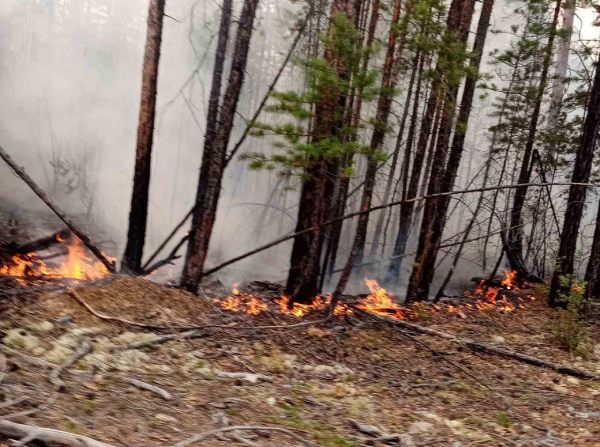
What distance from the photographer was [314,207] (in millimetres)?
8922

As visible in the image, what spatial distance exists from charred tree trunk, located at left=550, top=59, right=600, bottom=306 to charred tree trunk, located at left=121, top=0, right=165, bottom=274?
8.46 m

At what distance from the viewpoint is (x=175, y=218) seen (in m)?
28.3

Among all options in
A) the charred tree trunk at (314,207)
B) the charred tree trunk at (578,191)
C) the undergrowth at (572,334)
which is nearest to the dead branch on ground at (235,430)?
the charred tree trunk at (314,207)

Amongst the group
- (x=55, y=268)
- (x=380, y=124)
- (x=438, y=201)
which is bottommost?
(x=55, y=268)

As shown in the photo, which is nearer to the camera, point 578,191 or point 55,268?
point 55,268

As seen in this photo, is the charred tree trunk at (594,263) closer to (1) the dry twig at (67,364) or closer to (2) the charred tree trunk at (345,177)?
(2) the charred tree trunk at (345,177)

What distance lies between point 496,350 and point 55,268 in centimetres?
Result: 858

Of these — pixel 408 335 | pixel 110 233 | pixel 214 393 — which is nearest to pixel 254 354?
pixel 214 393

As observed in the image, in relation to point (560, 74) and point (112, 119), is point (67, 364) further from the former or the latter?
point (112, 119)

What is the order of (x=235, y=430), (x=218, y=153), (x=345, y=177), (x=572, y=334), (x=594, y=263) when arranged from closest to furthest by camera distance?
(x=235, y=430) < (x=218, y=153) < (x=572, y=334) < (x=345, y=177) < (x=594, y=263)

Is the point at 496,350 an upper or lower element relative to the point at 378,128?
lower

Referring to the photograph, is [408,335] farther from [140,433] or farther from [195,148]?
[195,148]

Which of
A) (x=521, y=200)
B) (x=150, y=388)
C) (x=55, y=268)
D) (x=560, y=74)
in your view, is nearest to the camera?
(x=150, y=388)

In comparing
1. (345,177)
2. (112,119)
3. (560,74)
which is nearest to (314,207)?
(345,177)
